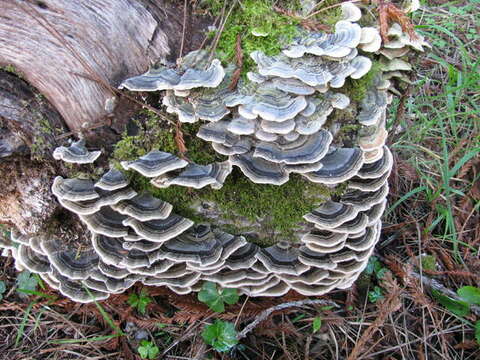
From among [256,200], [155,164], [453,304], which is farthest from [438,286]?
[155,164]

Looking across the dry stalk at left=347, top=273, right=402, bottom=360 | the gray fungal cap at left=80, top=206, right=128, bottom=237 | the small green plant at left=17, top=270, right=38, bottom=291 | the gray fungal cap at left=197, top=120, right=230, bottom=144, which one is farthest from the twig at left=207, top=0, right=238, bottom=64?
the small green plant at left=17, top=270, right=38, bottom=291

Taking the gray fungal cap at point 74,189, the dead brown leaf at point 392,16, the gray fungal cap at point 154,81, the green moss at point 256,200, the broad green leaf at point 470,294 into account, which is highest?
the dead brown leaf at point 392,16

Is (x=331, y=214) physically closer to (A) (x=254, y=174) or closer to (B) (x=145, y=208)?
(A) (x=254, y=174)

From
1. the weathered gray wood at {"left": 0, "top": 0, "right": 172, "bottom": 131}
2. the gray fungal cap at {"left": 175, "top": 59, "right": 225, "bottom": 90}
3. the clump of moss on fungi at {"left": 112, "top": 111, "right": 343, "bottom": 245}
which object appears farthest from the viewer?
the clump of moss on fungi at {"left": 112, "top": 111, "right": 343, "bottom": 245}

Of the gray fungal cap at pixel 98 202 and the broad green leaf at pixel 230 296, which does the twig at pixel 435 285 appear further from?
the gray fungal cap at pixel 98 202

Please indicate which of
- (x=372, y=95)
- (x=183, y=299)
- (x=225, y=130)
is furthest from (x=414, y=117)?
(x=183, y=299)

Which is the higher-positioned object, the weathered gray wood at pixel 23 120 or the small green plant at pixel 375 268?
the weathered gray wood at pixel 23 120

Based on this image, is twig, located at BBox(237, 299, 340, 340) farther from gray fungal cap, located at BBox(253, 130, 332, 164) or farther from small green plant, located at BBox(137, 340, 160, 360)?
gray fungal cap, located at BBox(253, 130, 332, 164)

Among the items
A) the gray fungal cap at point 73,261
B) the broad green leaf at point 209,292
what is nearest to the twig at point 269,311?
the broad green leaf at point 209,292
